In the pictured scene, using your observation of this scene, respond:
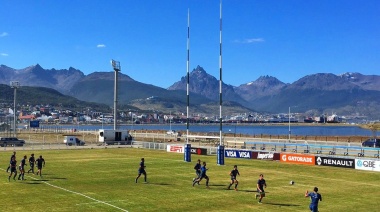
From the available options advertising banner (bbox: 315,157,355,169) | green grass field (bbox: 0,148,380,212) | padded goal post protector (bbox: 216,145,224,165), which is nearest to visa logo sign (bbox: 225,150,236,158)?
padded goal post protector (bbox: 216,145,224,165)

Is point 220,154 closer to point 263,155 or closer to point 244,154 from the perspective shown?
point 263,155

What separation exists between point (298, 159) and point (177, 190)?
79.5ft

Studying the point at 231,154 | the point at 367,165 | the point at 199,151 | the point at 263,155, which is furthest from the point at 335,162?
the point at 199,151

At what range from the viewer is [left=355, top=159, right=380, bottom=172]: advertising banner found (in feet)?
145

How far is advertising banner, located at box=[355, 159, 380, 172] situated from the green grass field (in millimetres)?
1449

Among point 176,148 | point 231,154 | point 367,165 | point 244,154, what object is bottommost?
point 367,165

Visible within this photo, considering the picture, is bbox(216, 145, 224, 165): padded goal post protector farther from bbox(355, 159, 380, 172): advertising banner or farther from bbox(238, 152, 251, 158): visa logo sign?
bbox(355, 159, 380, 172): advertising banner

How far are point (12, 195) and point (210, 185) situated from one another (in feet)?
46.6

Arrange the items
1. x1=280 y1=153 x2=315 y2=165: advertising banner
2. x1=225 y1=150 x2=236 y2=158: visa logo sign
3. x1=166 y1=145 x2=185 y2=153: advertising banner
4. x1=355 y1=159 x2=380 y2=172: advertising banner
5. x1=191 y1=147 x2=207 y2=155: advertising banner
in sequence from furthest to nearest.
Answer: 1. x1=166 y1=145 x2=185 y2=153: advertising banner
2. x1=191 y1=147 x2=207 y2=155: advertising banner
3. x1=225 y1=150 x2=236 y2=158: visa logo sign
4. x1=280 y1=153 x2=315 y2=165: advertising banner
5. x1=355 y1=159 x2=380 y2=172: advertising banner

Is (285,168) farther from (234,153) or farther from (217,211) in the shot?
(217,211)

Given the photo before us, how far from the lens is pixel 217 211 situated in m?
25.4

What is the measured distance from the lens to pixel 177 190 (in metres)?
32.3

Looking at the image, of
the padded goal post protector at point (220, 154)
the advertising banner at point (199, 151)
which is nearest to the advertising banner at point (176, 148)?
the advertising banner at point (199, 151)

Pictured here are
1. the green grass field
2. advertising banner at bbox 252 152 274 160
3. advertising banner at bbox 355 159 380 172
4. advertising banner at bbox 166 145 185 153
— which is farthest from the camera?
advertising banner at bbox 166 145 185 153
